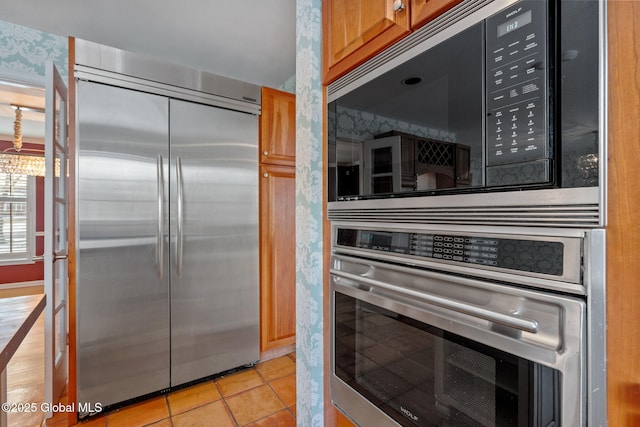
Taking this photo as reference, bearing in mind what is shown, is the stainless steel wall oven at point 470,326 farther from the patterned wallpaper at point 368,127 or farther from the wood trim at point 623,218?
the patterned wallpaper at point 368,127

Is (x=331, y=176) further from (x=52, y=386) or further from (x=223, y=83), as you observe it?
(x=52, y=386)

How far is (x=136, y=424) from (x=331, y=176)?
1.77m

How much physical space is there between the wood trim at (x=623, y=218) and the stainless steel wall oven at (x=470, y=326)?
16 mm

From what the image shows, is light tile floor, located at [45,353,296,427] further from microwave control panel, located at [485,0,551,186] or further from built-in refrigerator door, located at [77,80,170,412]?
microwave control panel, located at [485,0,551,186]

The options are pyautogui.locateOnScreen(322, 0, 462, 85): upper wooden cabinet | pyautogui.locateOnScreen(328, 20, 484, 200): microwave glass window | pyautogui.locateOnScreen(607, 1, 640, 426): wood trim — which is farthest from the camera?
pyautogui.locateOnScreen(322, 0, 462, 85): upper wooden cabinet

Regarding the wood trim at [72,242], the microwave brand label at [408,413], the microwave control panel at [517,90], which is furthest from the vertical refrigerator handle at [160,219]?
the microwave control panel at [517,90]

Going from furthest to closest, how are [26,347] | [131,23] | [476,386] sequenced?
[26,347], [131,23], [476,386]

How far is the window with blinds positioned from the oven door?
5.96 m

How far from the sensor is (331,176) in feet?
3.64

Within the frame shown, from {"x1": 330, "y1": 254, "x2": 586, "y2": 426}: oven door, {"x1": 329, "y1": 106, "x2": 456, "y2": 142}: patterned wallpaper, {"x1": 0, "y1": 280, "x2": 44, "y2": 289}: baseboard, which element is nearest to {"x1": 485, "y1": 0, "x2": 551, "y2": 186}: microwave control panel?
{"x1": 329, "y1": 106, "x2": 456, "y2": 142}: patterned wallpaper

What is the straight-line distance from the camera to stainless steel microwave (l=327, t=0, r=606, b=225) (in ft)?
1.59

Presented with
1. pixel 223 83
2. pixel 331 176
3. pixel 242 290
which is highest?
pixel 223 83

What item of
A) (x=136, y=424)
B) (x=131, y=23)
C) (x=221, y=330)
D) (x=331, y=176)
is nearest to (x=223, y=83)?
(x=131, y=23)

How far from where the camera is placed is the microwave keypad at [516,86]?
1.72 ft
